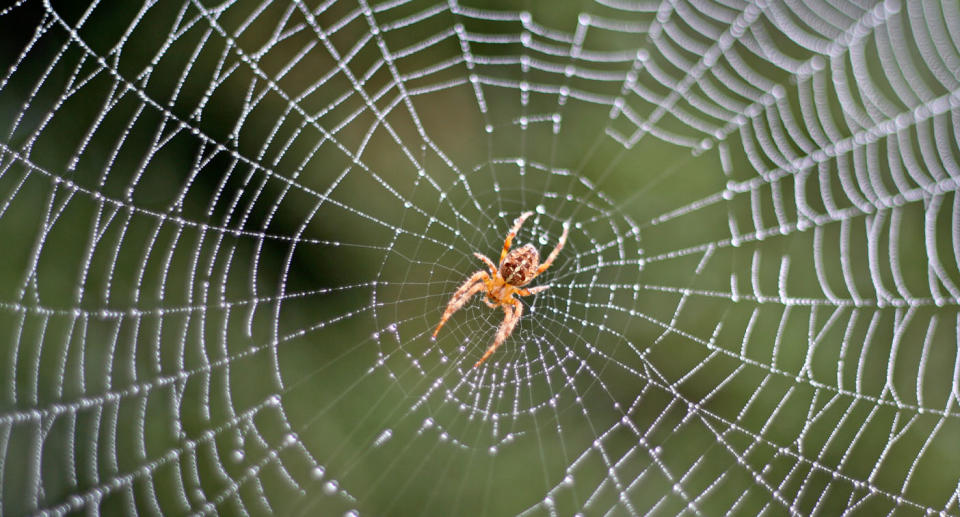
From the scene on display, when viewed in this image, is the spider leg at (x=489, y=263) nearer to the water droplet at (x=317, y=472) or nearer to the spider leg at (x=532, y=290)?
the spider leg at (x=532, y=290)

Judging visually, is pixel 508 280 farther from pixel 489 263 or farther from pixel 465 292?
pixel 465 292

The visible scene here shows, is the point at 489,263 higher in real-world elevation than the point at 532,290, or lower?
higher

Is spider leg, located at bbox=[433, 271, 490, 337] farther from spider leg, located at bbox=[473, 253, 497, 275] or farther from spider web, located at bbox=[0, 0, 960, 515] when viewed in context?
spider web, located at bbox=[0, 0, 960, 515]

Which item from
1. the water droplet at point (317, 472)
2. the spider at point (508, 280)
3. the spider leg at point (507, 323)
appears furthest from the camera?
the water droplet at point (317, 472)

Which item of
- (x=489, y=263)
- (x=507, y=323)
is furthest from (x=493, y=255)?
(x=507, y=323)

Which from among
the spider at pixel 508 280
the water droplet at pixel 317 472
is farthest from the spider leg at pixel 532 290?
the water droplet at pixel 317 472

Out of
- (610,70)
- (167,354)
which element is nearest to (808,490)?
(610,70)
